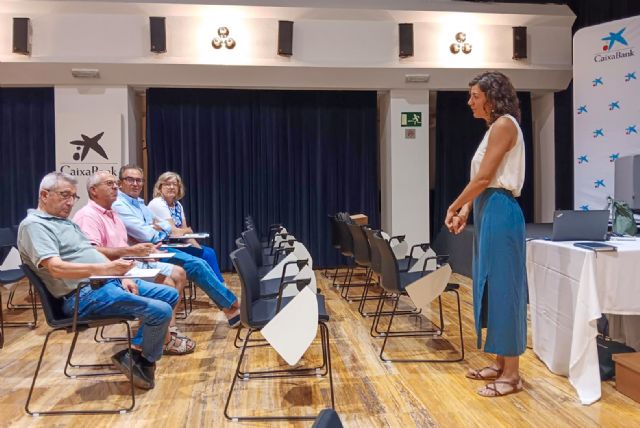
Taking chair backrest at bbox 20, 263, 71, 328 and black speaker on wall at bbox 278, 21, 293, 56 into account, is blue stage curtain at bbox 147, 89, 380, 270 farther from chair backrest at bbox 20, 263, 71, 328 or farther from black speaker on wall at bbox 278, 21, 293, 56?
chair backrest at bbox 20, 263, 71, 328

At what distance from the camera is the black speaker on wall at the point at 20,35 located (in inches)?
224

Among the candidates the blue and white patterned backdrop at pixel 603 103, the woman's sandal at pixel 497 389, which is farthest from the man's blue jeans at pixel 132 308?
the blue and white patterned backdrop at pixel 603 103

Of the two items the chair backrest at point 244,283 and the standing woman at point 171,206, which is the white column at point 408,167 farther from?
the chair backrest at point 244,283

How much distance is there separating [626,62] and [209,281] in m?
5.17

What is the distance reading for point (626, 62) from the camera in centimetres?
574

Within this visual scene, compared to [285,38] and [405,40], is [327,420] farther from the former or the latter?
[405,40]

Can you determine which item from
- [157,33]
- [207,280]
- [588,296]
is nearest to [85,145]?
[157,33]

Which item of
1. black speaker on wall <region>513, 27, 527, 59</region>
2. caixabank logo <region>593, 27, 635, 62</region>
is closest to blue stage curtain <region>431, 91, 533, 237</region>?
black speaker on wall <region>513, 27, 527, 59</region>

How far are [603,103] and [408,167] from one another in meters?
2.36

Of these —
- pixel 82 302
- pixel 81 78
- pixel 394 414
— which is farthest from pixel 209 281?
pixel 81 78

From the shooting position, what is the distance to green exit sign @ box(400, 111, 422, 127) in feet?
22.1

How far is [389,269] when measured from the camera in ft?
10.7

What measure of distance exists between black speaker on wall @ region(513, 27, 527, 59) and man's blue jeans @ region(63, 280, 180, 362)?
17.7ft

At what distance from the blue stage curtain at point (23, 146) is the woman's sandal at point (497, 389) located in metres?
6.14
